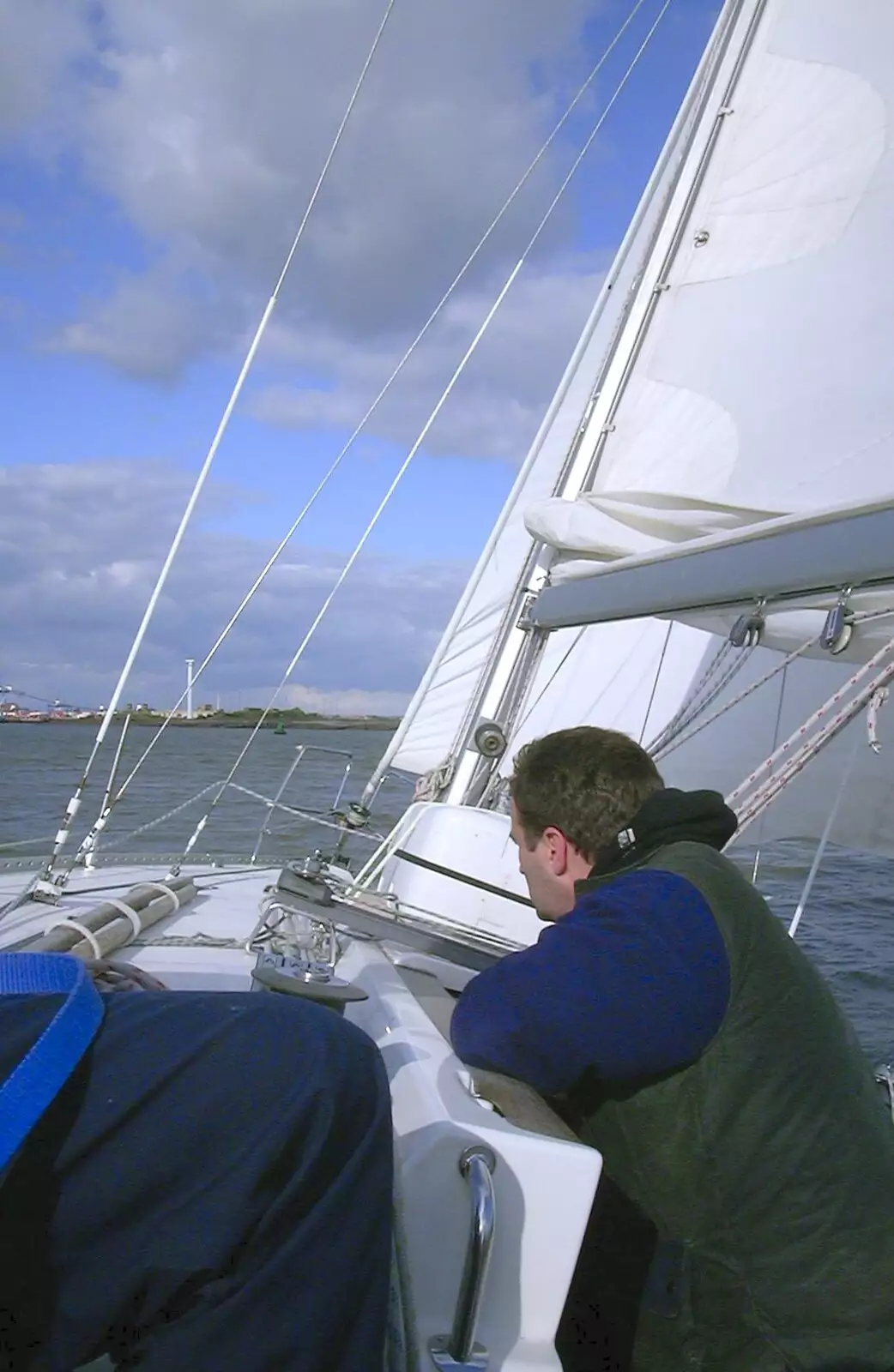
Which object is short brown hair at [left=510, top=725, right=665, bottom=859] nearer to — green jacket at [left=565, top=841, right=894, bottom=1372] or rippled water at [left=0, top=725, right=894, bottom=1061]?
green jacket at [left=565, top=841, right=894, bottom=1372]

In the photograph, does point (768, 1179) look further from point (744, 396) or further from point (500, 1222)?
point (744, 396)

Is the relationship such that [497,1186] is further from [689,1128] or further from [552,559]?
[552,559]

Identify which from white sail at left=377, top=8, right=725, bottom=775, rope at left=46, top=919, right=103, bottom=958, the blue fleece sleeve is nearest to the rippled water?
→ white sail at left=377, top=8, right=725, bottom=775

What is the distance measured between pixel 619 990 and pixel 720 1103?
176 millimetres

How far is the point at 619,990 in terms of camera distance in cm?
112

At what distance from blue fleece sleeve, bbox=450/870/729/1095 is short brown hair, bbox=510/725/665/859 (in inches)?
12.3

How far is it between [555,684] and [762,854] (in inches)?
168

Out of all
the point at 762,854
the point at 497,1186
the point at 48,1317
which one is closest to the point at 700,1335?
the point at 497,1186

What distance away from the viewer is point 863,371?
2848 mm

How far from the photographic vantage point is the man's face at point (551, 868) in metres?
1.58

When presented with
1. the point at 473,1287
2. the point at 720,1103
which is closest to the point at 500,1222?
the point at 473,1287

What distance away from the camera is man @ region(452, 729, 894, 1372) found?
114cm

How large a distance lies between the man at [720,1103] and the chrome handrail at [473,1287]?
0.55 ft

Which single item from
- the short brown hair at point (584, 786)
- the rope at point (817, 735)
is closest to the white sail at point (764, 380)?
the rope at point (817, 735)
